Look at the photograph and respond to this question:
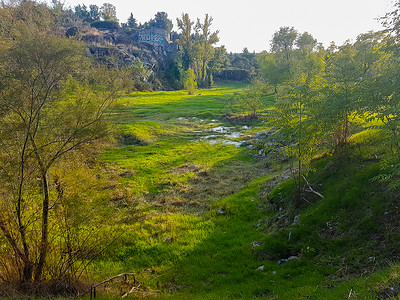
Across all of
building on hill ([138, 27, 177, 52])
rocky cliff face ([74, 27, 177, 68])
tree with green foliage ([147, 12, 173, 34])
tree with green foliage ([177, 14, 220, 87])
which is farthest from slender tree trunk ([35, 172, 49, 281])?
tree with green foliage ([147, 12, 173, 34])

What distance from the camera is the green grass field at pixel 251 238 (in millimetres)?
7566

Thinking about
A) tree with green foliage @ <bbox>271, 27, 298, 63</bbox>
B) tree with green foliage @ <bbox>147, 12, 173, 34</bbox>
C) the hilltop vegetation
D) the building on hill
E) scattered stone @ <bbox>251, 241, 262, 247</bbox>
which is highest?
tree with green foliage @ <bbox>147, 12, 173, 34</bbox>

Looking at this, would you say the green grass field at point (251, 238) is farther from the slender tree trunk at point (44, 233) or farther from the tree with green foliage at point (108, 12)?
the tree with green foliage at point (108, 12)

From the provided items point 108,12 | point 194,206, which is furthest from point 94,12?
point 194,206

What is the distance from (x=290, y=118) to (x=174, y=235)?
7.93 m

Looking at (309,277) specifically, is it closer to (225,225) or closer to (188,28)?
(225,225)

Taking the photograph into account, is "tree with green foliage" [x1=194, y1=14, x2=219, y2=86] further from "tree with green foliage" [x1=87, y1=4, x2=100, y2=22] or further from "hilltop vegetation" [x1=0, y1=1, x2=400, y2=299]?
"hilltop vegetation" [x1=0, y1=1, x2=400, y2=299]

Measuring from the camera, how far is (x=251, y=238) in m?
11.0

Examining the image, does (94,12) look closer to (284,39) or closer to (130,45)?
(130,45)

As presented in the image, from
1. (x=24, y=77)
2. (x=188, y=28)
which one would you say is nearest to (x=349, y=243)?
(x=24, y=77)

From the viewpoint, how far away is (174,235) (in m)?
11.6

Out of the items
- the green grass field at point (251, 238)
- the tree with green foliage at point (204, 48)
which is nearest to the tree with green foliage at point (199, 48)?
the tree with green foliage at point (204, 48)

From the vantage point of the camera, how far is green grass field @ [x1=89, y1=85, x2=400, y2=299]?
757 cm

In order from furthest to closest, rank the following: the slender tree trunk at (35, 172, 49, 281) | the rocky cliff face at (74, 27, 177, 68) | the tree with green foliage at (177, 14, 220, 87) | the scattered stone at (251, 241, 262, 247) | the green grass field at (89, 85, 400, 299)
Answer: the tree with green foliage at (177, 14, 220, 87) < the rocky cliff face at (74, 27, 177, 68) < the scattered stone at (251, 241, 262, 247) < the green grass field at (89, 85, 400, 299) < the slender tree trunk at (35, 172, 49, 281)
